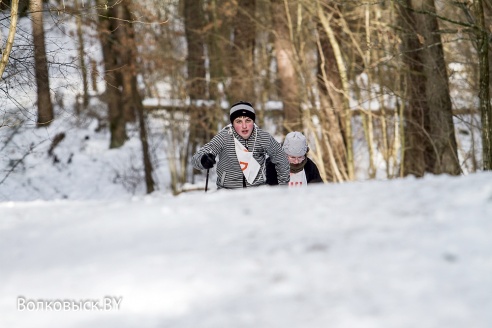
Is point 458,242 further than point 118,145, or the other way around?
point 118,145

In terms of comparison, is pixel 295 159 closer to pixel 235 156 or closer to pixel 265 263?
pixel 235 156

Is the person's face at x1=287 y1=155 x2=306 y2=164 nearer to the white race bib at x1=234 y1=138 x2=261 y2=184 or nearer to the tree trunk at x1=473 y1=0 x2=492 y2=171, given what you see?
the white race bib at x1=234 y1=138 x2=261 y2=184

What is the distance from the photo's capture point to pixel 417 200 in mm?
4281

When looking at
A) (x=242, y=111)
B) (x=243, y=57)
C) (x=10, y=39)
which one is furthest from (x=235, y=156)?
(x=243, y=57)

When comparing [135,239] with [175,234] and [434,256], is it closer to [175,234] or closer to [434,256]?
[175,234]

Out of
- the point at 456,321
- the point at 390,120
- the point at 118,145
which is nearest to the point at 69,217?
the point at 456,321

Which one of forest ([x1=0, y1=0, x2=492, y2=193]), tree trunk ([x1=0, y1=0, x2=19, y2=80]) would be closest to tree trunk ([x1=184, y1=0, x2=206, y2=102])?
forest ([x1=0, y1=0, x2=492, y2=193])

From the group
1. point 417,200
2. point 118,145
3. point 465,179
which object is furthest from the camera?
point 118,145

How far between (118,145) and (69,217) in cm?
1971

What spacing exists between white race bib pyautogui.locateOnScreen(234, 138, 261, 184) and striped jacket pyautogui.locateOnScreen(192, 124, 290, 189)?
46mm

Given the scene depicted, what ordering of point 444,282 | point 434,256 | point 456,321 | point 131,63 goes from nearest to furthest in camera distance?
point 456,321 < point 444,282 < point 434,256 < point 131,63

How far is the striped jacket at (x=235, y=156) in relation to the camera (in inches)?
311

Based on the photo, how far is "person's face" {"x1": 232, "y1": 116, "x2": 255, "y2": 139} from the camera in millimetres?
7883

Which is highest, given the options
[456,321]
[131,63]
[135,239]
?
[131,63]
